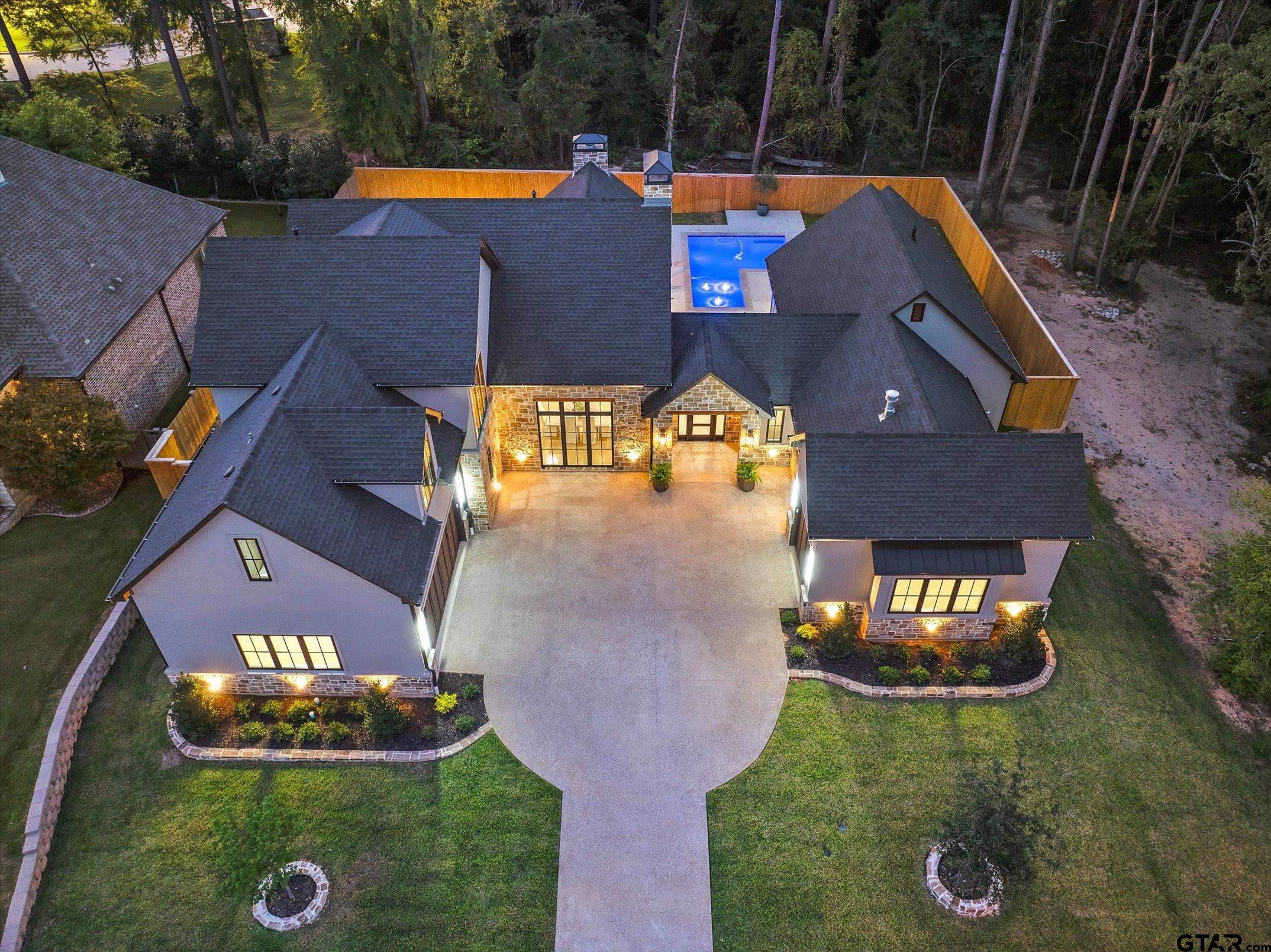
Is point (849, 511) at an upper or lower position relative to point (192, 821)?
upper

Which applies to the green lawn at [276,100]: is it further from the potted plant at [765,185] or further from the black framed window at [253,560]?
the black framed window at [253,560]

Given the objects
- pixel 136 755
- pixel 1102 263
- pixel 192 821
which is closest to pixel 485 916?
pixel 192 821

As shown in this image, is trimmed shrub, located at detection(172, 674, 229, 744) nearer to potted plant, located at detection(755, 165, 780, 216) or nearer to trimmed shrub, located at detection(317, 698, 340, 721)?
trimmed shrub, located at detection(317, 698, 340, 721)

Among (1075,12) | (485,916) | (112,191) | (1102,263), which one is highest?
(1075,12)

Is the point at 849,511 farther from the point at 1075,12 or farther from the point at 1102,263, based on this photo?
the point at 1075,12

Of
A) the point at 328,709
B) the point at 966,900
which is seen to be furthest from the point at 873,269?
the point at 328,709

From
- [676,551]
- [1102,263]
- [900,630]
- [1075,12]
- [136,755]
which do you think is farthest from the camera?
[1075,12]

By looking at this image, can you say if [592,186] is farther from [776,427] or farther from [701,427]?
[776,427]

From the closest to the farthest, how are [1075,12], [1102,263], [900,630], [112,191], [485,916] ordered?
[485,916], [900,630], [112,191], [1102,263], [1075,12]
